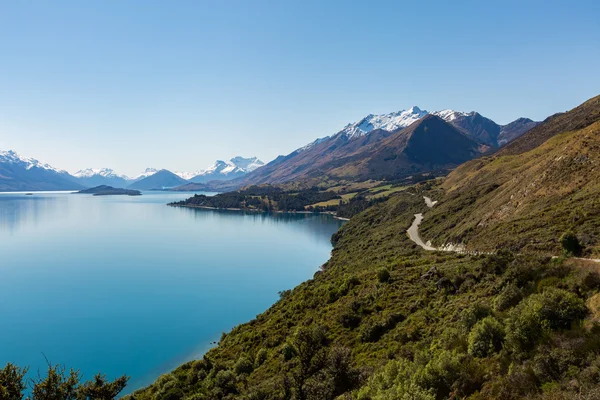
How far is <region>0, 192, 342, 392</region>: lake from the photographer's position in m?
53.3

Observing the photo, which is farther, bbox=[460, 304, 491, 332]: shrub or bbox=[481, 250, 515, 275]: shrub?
bbox=[481, 250, 515, 275]: shrub

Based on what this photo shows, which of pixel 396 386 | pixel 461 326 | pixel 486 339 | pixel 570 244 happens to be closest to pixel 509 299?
pixel 461 326

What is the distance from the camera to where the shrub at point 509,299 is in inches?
878

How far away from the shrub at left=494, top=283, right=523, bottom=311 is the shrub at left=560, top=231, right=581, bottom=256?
46.0ft

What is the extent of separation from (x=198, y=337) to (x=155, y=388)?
22061mm

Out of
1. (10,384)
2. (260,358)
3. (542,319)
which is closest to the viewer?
(10,384)

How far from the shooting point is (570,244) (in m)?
32.6

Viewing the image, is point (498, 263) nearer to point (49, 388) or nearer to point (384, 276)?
point (384, 276)

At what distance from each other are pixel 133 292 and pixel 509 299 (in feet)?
266

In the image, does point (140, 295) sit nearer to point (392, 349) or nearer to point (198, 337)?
point (198, 337)

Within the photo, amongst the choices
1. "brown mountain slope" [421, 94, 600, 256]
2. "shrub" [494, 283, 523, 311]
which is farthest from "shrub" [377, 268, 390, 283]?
"shrub" [494, 283, 523, 311]

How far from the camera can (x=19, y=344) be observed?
181 feet

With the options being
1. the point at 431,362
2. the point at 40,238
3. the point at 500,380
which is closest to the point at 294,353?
the point at 431,362

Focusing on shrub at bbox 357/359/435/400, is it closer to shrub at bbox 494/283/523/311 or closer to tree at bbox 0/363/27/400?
shrub at bbox 494/283/523/311
